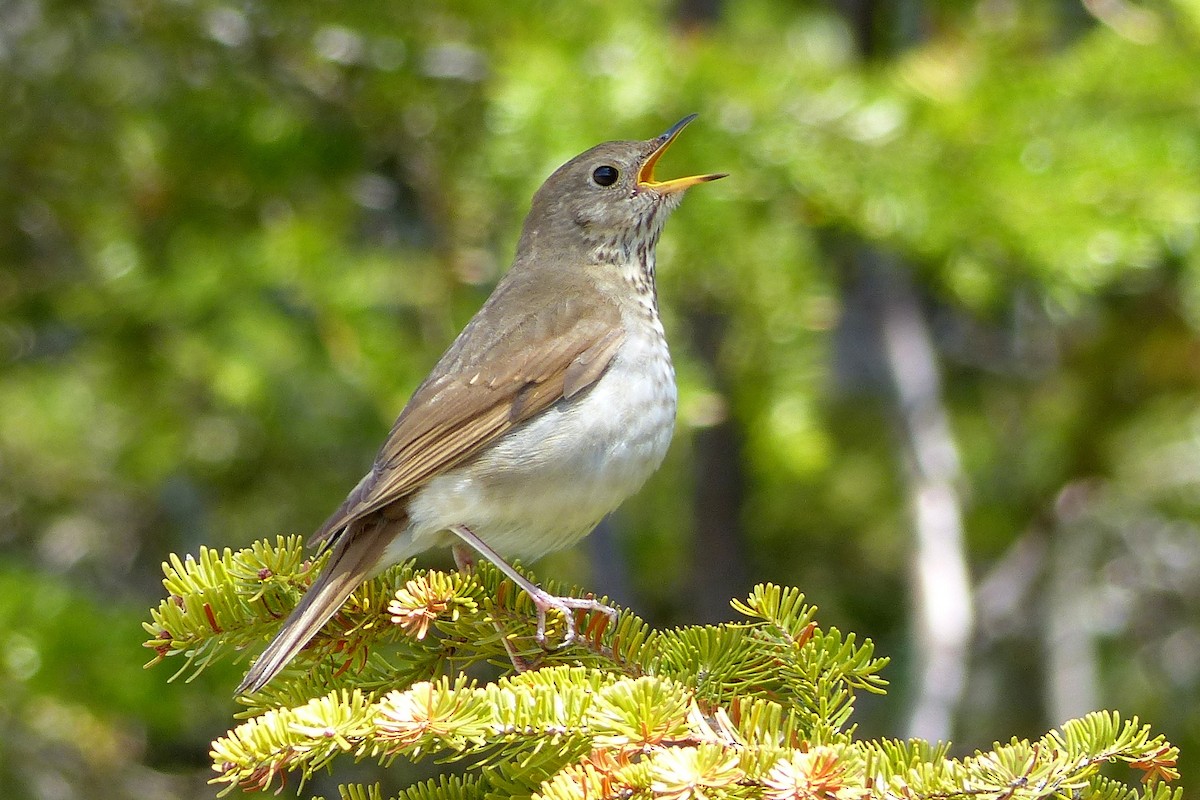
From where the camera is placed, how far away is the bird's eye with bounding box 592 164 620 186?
4.04 m

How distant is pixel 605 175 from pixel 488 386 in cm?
94

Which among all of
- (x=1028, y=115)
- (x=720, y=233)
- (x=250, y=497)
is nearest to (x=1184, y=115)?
(x=1028, y=115)

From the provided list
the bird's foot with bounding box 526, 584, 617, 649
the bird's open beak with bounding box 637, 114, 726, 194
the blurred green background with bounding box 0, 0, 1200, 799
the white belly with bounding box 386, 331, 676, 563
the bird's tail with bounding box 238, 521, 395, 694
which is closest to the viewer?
the bird's tail with bounding box 238, 521, 395, 694

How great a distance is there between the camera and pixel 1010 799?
1.90m

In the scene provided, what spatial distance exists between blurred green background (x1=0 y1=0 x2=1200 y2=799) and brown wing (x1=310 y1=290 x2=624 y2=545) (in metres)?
0.87

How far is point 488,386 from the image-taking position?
3.40 m

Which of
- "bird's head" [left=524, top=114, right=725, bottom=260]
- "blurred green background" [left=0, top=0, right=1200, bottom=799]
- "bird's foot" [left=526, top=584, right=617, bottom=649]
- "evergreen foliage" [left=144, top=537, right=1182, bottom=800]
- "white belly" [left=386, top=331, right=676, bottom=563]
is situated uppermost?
"blurred green background" [left=0, top=0, right=1200, bottom=799]

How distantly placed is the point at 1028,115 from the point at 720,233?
3.36 feet

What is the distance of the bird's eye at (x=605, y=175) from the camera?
159 inches

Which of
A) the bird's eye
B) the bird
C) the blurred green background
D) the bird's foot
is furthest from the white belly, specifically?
the blurred green background

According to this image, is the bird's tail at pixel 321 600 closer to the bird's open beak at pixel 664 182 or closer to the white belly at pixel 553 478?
the white belly at pixel 553 478

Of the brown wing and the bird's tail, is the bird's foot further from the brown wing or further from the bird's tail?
the brown wing

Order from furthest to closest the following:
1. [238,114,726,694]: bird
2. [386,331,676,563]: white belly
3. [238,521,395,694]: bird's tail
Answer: [386,331,676,563]: white belly, [238,114,726,694]: bird, [238,521,395,694]: bird's tail

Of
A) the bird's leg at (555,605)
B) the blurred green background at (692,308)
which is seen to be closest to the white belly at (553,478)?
the bird's leg at (555,605)
